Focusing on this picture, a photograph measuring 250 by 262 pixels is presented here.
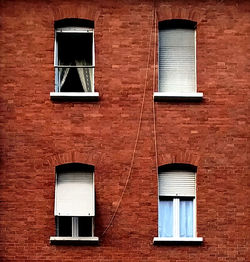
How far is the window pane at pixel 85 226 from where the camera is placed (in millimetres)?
19203

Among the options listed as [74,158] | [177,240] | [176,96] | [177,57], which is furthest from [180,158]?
[177,57]

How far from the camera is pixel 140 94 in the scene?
19.7m

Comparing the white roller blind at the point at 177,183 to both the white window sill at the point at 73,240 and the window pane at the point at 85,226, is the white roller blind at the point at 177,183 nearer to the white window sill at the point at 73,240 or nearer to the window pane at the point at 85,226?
the window pane at the point at 85,226

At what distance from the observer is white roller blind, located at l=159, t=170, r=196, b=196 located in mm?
19406

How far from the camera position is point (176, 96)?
1956cm

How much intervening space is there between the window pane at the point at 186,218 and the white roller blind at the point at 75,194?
6.72ft

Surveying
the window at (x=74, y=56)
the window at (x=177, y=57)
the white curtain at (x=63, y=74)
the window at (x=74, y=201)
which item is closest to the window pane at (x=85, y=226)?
the window at (x=74, y=201)

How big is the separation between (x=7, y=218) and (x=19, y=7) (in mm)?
5007

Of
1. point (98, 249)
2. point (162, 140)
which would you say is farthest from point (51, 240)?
point (162, 140)

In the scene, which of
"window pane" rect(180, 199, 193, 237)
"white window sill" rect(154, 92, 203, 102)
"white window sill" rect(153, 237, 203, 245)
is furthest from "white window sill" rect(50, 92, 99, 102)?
"white window sill" rect(153, 237, 203, 245)

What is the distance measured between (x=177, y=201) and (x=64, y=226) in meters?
2.64

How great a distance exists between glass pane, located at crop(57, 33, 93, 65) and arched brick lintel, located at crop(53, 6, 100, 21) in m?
0.44

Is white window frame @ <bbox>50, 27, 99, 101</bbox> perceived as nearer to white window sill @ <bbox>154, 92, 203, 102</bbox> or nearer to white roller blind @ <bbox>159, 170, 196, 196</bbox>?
white window sill @ <bbox>154, 92, 203, 102</bbox>

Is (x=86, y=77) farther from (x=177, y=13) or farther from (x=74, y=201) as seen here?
(x=74, y=201)
